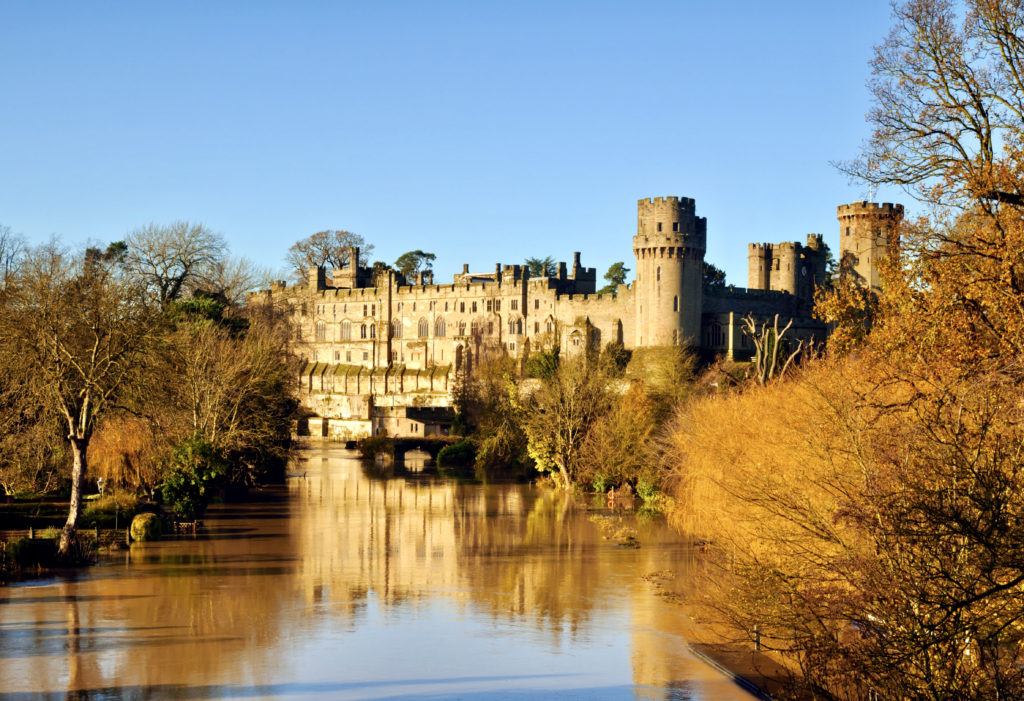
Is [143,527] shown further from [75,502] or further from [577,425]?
[577,425]

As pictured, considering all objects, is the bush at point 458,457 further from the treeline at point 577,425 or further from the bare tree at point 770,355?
the bare tree at point 770,355

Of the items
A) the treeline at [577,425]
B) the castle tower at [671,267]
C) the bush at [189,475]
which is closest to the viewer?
the bush at [189,475]

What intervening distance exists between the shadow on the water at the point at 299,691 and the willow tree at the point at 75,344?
11.5 m

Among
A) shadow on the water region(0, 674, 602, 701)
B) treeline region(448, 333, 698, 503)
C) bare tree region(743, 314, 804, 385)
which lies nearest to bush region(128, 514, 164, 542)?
shadow on the water region(0, 674, 602, 701)

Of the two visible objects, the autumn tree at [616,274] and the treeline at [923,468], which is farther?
the autumn tree at [616,274]

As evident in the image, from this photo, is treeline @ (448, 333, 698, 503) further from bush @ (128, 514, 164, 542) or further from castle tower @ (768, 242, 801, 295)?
castle tower @ (768, 242, 801, 295)

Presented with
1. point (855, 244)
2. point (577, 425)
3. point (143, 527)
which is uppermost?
point (855, 244)

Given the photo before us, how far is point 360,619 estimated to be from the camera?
22453 mm

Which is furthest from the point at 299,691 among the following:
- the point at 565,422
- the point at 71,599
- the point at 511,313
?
the point at 511,313

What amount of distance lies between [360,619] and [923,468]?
1300cm

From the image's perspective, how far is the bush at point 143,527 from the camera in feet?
104

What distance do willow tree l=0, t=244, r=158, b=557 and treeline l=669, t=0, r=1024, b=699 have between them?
16469 mm

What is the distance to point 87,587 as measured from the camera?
81.4 feet

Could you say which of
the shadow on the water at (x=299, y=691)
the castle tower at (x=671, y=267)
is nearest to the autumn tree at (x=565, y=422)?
the castle tower at (x=671, y=267)
